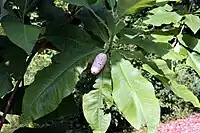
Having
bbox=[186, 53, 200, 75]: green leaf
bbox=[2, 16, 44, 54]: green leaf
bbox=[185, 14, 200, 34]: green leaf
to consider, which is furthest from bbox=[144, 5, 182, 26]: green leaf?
bbox=[2, 16, 44, 54]: green leaf

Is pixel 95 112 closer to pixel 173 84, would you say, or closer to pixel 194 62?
pixel 173 84

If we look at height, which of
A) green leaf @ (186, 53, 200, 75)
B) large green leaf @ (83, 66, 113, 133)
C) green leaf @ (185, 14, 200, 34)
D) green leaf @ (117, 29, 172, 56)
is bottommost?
green leaf @ (186, 53, 200, 75)

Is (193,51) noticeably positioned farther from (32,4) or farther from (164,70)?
(32,4)

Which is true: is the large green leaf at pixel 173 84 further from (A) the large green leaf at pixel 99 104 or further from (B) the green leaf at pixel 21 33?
(B) the green leaf at pixel 21 33

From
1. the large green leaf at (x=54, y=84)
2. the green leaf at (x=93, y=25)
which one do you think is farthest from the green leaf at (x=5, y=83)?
the green leaf at (x=93, y=25)

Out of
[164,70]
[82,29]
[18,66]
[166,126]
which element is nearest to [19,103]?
[18,66]

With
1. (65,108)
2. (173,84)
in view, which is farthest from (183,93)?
(65,108)

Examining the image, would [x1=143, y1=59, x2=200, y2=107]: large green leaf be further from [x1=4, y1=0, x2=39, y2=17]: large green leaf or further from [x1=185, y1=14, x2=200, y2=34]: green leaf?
[x1=4, y1=0, x2=39, y2=17]: large green leaf
